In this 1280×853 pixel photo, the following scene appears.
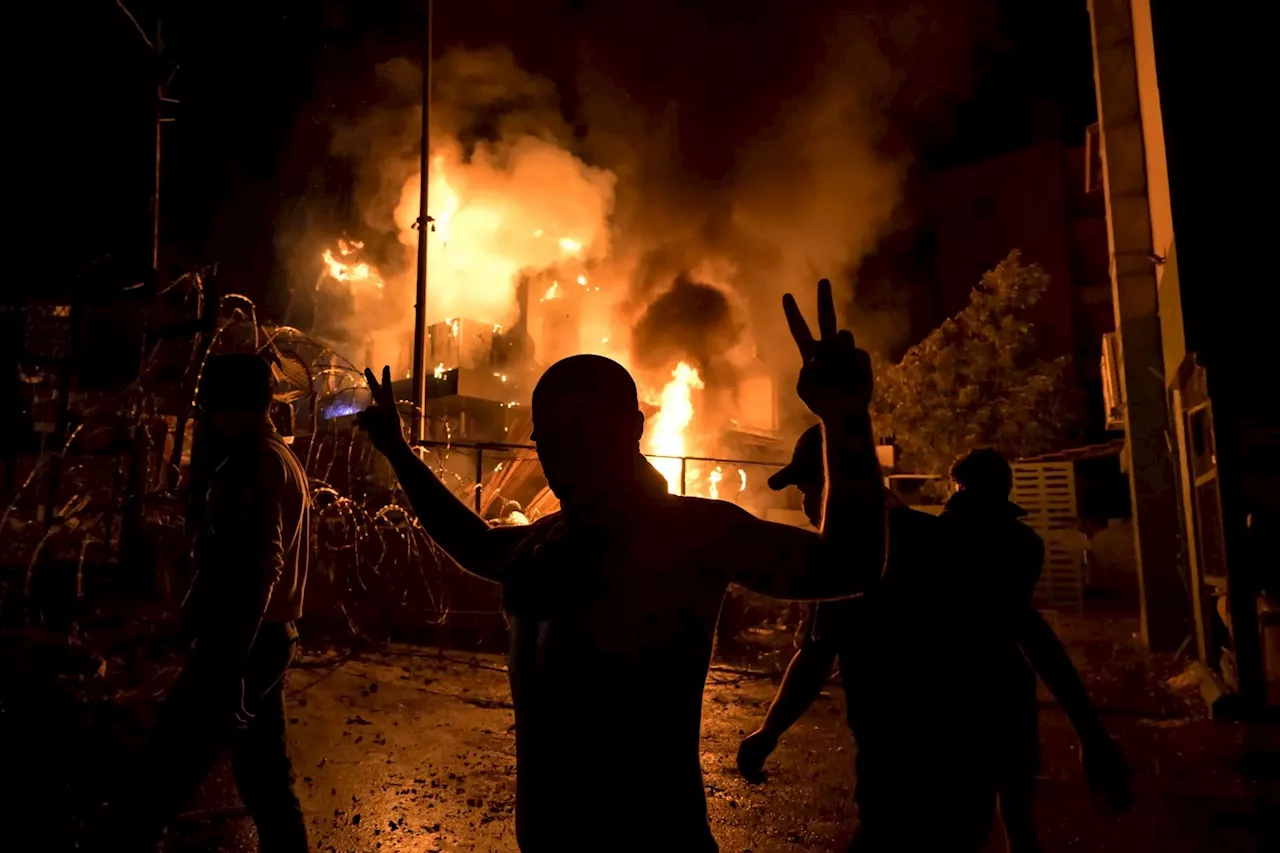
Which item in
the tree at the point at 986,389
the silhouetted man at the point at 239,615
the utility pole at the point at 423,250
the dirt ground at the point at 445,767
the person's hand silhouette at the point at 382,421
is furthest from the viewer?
the tree at the point at 986,389

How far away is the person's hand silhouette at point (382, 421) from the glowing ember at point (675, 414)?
2337 centimetres

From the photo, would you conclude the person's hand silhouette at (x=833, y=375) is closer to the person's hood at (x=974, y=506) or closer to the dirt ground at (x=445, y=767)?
the dirt ground at (x=445, y=767)

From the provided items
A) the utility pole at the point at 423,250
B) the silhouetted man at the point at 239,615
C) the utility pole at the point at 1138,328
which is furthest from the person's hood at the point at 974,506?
the utility pole at the point at 423,250

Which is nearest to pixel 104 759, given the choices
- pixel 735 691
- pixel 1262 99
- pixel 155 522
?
pixel 155 522

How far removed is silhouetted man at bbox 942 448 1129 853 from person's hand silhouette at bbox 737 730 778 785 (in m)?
0.87

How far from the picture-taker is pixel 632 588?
151cm

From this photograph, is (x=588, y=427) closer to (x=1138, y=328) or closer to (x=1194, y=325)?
(x=1194, y=325)

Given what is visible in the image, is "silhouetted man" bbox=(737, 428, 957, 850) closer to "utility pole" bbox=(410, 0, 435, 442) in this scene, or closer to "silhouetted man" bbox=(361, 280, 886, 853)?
"silhouetted man" bbox=(361, 280, 886, 853)

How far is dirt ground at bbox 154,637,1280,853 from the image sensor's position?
432 cm

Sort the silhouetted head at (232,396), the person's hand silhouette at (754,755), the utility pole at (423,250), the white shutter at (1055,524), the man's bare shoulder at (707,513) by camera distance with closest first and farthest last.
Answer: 1. the man's bare shoulder at (707,513)
2. the silhouetted head at (232,396)
3. the person's hand silhouette at (754,755)
4. the utility pole at (423,250)
5. the white shutter at (1055,524)

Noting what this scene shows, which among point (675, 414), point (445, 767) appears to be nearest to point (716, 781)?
point (445, 767)

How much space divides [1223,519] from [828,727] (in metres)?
4.03

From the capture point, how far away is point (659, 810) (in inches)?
58.3

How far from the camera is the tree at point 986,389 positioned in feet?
69.0
